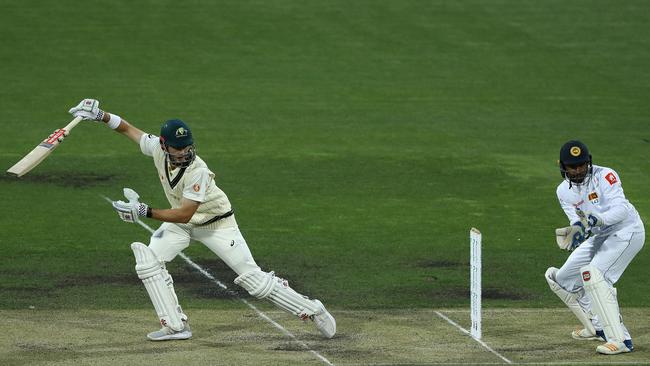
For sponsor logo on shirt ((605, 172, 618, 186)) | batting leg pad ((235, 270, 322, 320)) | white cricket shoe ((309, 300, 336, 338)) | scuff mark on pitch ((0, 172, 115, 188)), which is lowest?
scuff mark on pitch ((0, 172, 115, 188))

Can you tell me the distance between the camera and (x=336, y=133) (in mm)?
23969

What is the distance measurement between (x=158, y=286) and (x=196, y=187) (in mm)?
1006

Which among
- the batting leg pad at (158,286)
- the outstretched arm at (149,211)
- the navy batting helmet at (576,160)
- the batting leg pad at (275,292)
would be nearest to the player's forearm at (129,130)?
the outstretched arm at (149,211)

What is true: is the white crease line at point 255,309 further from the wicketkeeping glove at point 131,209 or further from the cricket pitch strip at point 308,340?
the wicketkeeping glove at point 131,209

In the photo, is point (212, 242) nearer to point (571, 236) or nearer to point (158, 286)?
point (158, 286)

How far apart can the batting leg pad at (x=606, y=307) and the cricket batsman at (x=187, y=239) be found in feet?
8.00

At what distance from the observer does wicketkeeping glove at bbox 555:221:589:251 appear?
11.4m

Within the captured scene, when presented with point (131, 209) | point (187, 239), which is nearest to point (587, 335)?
point (187, 239)

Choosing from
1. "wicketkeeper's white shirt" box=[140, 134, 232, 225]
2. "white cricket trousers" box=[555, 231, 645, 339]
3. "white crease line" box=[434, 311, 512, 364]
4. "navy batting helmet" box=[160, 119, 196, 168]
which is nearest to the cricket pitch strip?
"white crease line" box=[434, 311, 512, 364]

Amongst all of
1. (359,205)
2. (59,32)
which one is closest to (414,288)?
(359,205)

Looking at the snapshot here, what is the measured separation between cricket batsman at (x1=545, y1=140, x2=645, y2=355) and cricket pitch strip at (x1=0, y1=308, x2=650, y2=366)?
0.27 metres

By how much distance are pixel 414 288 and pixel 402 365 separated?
10.3ft

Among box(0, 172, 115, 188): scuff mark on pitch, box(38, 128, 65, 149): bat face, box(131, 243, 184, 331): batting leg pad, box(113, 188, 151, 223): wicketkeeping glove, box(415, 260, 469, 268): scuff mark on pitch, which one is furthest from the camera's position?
box(0, 172, 115, 188): scuff mark on pitch

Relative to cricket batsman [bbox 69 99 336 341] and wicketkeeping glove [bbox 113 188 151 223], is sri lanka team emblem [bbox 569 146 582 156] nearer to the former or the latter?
cricket batsman [bbox 69 99 336 341]
